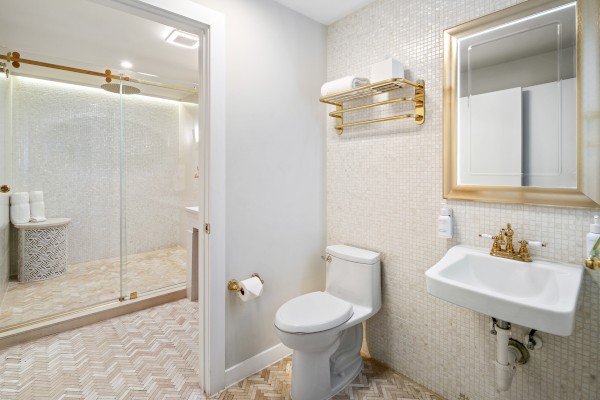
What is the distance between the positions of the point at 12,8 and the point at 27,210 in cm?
196

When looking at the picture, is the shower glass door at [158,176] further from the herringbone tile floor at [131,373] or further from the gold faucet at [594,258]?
the gold faucet at [594,258]

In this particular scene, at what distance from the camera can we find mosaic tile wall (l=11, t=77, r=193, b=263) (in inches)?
124

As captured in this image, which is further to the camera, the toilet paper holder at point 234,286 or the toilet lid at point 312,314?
the toilet paper holder at point 234,286

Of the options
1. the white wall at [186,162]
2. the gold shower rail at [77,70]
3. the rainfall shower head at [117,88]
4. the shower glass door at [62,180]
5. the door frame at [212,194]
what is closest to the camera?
the door frame at [212,194]

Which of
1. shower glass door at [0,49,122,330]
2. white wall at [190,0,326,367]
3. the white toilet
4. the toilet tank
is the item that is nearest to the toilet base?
the white toilet

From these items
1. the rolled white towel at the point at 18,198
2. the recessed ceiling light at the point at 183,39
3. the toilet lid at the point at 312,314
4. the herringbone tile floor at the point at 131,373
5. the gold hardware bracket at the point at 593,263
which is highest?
the recessed ceiling light at the point at 183,39

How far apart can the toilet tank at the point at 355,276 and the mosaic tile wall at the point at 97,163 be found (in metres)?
2.23

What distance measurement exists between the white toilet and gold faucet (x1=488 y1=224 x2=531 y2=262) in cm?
65

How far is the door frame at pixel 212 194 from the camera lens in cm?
161

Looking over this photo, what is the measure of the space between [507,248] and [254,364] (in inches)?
61.7

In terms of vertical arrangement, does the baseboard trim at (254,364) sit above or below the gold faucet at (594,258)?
below

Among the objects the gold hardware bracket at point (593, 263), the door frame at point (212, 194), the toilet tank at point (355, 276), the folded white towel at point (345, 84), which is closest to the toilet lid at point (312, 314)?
the toilet tank at point (355, 276)

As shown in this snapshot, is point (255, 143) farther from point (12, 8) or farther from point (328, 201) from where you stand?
point (12, 8)

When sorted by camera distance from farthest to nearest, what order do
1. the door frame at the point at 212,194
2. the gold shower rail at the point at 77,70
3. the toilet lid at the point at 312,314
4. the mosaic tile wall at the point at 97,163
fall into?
the mosaic tile wall at the point at 97,163, the gold shower rail at the point at 77,70, the door frame at the point at 212,194, the toilet lid at the point at 312,314
